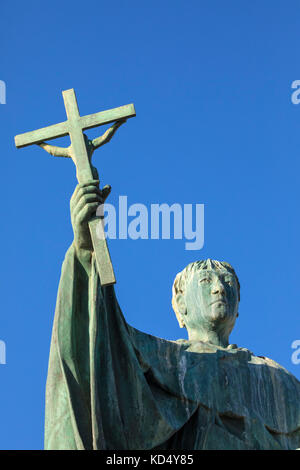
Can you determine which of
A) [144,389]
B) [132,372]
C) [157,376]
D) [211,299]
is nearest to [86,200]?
[132,372]

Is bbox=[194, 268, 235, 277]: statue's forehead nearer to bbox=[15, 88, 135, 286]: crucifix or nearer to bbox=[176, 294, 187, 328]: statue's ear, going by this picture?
bbox=[176, 294, 187, 328]: statue's ear

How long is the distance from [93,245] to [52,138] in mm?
1692

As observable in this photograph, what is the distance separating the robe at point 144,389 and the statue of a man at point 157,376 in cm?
1

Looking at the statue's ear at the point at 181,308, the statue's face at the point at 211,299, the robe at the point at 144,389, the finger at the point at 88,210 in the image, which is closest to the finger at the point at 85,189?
the finger at the point at 88,210

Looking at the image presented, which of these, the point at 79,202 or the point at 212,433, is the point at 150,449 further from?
the point at 79,202

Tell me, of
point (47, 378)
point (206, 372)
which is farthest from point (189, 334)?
point (47, 378)

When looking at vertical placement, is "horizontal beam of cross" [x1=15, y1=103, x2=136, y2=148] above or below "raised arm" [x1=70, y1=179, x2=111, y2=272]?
above

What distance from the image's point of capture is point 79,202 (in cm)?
2173

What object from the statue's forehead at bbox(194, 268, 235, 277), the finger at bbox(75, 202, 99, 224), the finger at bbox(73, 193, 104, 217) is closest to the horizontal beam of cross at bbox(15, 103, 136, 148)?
the finger at bbox(73, 193, 104, 217)

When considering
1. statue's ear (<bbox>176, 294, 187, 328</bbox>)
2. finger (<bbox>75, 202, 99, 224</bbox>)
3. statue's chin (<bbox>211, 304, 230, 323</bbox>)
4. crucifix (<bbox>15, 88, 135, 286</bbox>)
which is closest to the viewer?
finger (<bbox>75, 202, 99, 224</bbox>)

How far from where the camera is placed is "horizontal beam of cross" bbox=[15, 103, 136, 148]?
22.2 metres

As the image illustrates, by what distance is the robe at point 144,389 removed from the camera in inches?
854

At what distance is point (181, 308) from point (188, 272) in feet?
1.56

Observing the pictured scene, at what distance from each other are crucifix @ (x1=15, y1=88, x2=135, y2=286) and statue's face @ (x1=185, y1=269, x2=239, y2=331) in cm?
265
